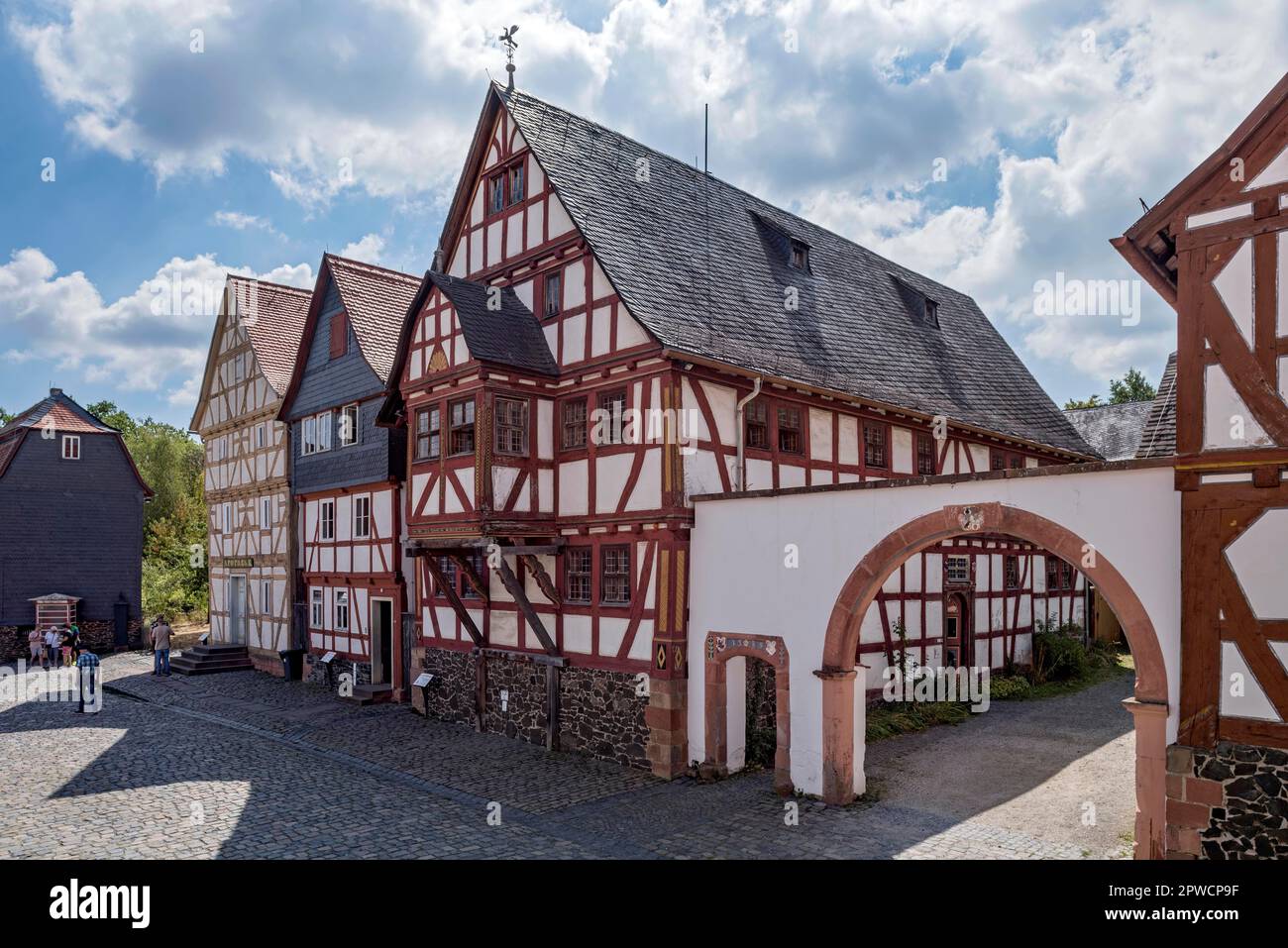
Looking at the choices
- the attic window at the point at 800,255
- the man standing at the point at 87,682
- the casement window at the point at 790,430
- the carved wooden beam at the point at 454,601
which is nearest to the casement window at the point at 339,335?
the carved wooden beam at the point at 454,601

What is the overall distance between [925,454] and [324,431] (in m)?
16.7

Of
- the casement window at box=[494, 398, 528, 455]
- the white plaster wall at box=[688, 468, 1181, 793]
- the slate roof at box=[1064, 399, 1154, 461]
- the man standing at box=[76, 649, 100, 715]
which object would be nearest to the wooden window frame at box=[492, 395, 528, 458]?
the casement window at box=[494, 398, 528, 455]

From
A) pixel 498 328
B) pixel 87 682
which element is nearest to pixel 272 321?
pixel 87 682

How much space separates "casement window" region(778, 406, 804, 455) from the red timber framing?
8000 millimetres

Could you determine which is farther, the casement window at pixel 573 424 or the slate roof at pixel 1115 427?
the slate roof at pixel 1115 427

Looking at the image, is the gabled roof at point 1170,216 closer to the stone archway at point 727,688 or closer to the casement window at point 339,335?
the stone archway at point 727,688

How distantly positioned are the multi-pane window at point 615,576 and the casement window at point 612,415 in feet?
6.48

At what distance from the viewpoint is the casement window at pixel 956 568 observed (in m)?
21.8

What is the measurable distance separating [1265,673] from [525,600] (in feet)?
37.2

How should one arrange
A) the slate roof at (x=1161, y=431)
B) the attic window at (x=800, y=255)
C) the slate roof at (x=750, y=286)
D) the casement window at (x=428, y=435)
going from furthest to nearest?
the attic window at (x=800, y=255) < the casement window at (x=428, y=435) < the slate roof at (x=750, y=286) < the slate roof at (x=1161, y=431)

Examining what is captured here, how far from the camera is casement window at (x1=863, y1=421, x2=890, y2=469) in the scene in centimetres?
1958

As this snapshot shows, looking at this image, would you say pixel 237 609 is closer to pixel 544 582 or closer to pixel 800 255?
pixel 544 582
